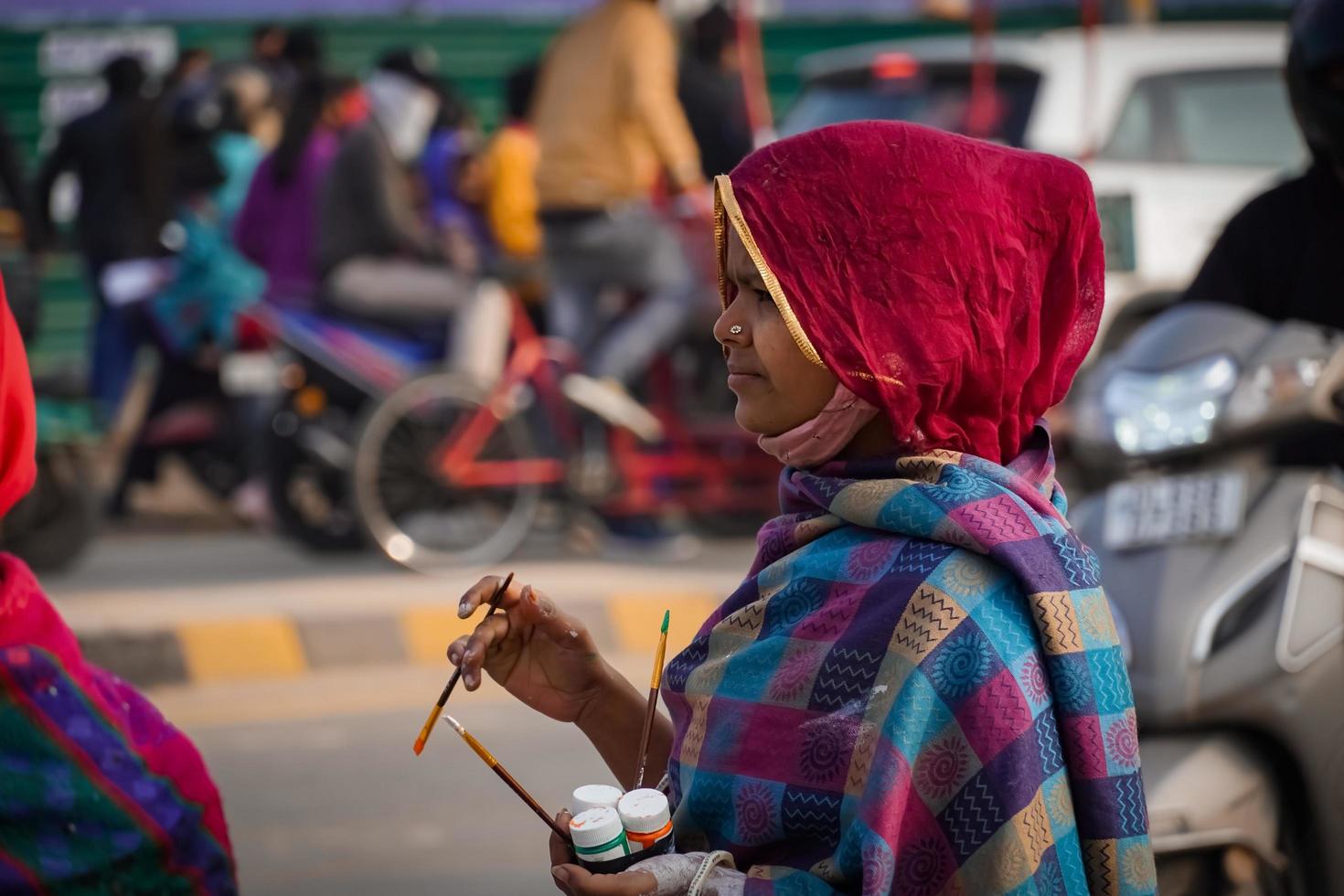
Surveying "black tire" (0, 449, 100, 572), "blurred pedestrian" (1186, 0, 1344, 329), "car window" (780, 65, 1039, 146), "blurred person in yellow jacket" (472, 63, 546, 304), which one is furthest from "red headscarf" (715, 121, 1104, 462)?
"blurred person in yellow jacket" (472, 63, 546, 304)

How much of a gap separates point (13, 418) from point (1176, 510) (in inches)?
61.1

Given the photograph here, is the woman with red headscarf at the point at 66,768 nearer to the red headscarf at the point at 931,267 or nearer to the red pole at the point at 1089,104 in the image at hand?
the red headscarf at the point at 931,267

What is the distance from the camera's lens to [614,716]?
2.14 meters

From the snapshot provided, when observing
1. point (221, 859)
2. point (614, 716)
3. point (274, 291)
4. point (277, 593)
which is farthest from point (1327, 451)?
point (274, 291)

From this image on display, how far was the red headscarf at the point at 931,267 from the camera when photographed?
175 centimetres

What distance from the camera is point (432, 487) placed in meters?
7.00

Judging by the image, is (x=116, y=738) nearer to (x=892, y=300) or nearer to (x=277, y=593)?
(x=892, y=300)

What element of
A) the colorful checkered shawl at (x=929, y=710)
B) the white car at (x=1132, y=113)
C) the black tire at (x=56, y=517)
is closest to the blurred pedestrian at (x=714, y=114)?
the white car at (x=1132, y=113)

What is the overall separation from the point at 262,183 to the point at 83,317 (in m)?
4.81

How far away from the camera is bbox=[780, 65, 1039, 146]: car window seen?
7625mm

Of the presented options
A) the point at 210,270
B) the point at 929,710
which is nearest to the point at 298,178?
the point at 210,270

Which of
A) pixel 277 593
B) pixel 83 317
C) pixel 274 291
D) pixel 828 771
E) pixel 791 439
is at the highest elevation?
pixel 791 439

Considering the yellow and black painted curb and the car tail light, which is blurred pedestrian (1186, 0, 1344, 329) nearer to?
the yellow and black painted curb

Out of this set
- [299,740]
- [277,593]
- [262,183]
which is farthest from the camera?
[262,183]
